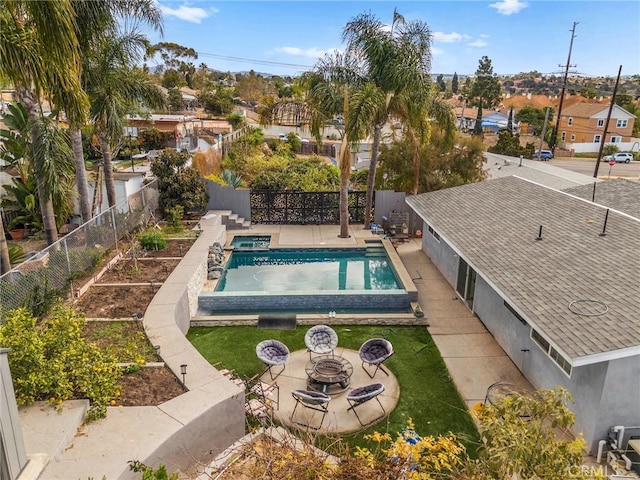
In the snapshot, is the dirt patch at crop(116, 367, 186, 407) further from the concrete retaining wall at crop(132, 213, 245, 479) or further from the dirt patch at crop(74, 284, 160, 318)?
the dirt patch at crop(74, 284, 160, 318)

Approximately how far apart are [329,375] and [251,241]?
11.8 meters

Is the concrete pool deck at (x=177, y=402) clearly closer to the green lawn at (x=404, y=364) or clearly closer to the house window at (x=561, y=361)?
the green lawn at (x=404, y=364)

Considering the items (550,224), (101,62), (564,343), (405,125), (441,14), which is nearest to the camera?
(564,343)

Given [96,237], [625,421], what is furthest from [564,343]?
[96,237]

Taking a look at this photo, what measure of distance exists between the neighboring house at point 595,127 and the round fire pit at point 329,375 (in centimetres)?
6633

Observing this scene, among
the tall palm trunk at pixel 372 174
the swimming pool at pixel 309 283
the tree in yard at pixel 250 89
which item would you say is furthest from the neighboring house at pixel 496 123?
the swimming pool at pixel 309 283

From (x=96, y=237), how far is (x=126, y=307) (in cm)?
362

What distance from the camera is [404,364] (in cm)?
1139

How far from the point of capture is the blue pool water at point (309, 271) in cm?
1620

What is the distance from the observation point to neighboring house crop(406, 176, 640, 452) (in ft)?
26.2

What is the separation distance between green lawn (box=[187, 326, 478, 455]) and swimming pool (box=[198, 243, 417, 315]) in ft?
4.76

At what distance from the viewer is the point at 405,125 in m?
19.8

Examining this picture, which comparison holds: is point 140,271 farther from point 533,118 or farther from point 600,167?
point 533,118

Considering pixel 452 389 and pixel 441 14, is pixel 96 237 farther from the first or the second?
pixel 441 14
